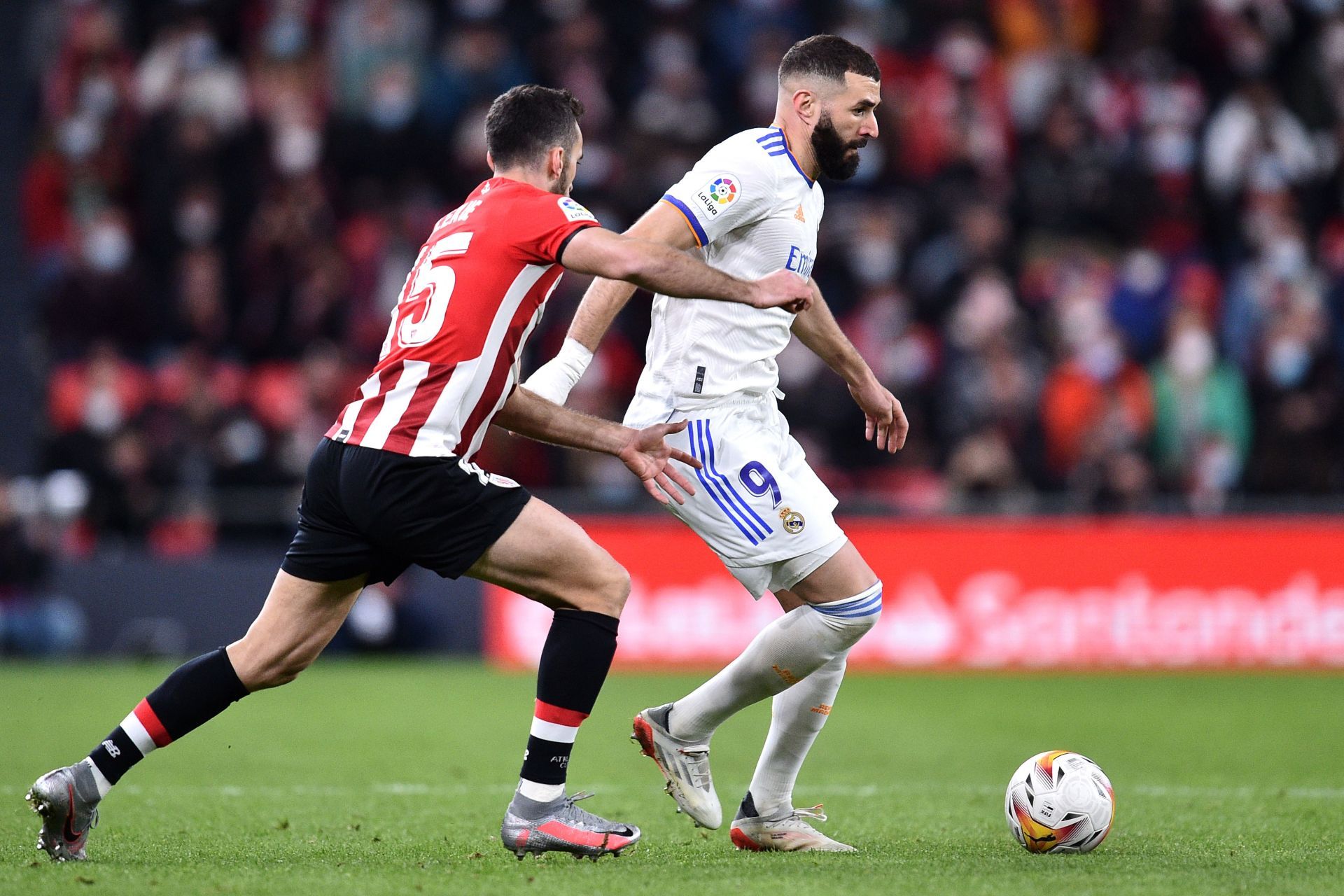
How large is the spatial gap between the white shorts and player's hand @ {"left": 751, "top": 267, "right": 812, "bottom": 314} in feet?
2.25

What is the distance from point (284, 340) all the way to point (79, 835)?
9730mm

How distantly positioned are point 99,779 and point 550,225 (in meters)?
2.22

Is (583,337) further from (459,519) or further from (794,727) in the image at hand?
(794,727)

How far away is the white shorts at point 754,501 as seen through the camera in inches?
218

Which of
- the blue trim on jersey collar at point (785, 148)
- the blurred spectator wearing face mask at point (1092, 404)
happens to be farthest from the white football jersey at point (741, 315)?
the blurred spectator wearing face mask at point (1092, 404)

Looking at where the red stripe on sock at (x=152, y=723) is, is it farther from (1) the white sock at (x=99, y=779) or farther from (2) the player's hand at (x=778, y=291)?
(2) the player's hand at (x=778, y=291)

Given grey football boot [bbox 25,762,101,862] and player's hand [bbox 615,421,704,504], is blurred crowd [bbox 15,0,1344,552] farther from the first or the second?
grey football boot [bbox 25,762,101,862]

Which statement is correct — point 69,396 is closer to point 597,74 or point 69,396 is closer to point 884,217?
point 597,74

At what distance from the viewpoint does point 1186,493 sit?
537 inches

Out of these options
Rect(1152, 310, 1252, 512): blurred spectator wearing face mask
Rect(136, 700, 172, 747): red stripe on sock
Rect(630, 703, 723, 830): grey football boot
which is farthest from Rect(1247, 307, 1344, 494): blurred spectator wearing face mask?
Rect(136, 700, 172, 747): red stripe on sock

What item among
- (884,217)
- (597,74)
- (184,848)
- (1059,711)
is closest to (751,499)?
(184,848)

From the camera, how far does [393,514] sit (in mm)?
5102

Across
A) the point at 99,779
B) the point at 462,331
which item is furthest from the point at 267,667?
the point at 462,331

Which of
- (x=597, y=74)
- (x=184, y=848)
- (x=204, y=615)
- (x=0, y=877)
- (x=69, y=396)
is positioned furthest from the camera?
(x=597, y=74)
